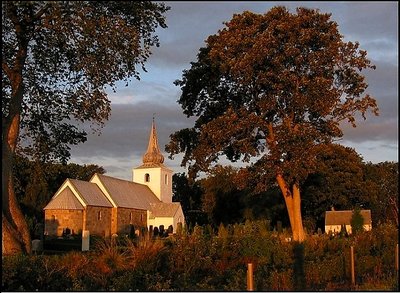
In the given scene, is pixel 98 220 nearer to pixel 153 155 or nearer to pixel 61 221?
pixel 61 221

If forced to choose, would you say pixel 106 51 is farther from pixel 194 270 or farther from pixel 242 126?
pixel 242 126

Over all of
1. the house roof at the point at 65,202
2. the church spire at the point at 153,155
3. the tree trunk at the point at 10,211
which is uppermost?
the church spire at the point at 153,155

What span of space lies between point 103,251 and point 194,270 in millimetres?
2462

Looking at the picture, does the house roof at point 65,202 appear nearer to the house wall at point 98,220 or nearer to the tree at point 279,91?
the house wall at point 98,220

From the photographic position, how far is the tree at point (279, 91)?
29.6 meters

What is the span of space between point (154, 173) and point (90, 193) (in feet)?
65.1

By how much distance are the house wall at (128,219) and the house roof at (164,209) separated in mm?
1605

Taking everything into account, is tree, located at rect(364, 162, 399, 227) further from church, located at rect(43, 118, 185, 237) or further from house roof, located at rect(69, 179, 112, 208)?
house roof, located at rect(69, 179, 112, 208)

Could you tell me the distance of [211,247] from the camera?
55.1 ft

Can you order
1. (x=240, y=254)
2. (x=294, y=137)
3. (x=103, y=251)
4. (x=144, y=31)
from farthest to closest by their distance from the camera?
(x=294, y=137) → (x=144, y=31) → (x=240, y=254) → (x=103, y=251)

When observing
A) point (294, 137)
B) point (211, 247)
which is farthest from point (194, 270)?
point (294, 137)

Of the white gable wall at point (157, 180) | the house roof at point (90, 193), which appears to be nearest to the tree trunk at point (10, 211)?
the house roof at point (90, 193)

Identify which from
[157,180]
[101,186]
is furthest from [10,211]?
[157,180]

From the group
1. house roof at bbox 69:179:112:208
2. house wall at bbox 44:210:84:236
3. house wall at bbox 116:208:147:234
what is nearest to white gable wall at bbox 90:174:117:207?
house roof at bbox 69:179:112:208
